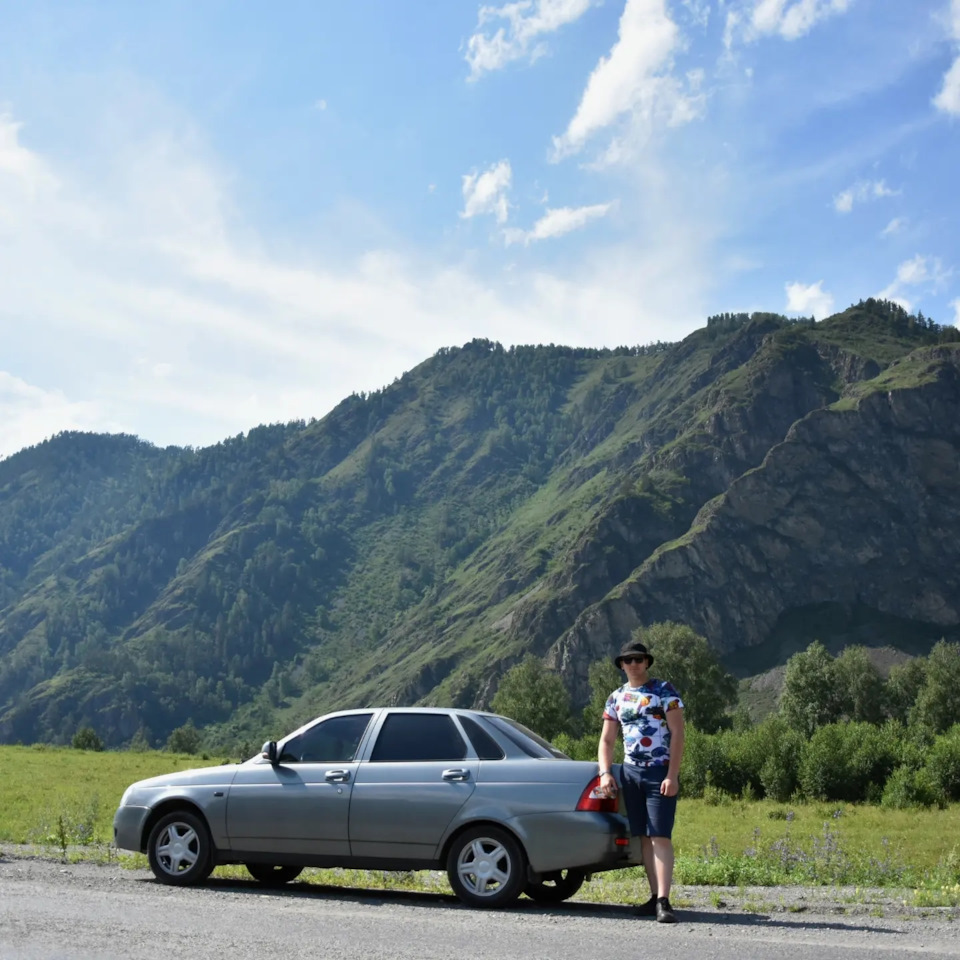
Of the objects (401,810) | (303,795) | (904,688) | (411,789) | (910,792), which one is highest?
(904,688)

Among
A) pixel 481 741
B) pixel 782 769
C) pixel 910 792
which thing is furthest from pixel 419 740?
pixel 782 769

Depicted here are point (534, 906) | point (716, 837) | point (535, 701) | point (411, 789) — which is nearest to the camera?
point (534, 906)

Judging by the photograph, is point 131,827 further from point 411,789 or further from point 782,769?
point 782,769

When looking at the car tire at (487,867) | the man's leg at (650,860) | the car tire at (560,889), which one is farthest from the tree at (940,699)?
the car tire at (487,867)

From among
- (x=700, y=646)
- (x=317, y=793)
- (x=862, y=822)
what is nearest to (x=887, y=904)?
(x=317, y=793)

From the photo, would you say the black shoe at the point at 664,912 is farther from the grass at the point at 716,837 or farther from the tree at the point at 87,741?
the tree at the point at 87,741

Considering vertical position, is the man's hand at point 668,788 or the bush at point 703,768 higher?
the man's hand at point 668,788

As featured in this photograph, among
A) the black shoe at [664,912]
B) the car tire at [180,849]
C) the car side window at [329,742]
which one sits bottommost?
the black shoe at [664,912]

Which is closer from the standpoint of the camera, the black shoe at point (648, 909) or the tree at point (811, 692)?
the black shoe at point (648, 909)

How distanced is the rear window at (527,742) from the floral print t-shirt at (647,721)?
88 cm

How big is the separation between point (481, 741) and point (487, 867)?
53.2 inches

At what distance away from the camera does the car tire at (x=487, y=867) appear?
36.9 ft

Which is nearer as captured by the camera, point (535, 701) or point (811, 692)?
point (535, 701)

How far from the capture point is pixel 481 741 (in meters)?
12.0
